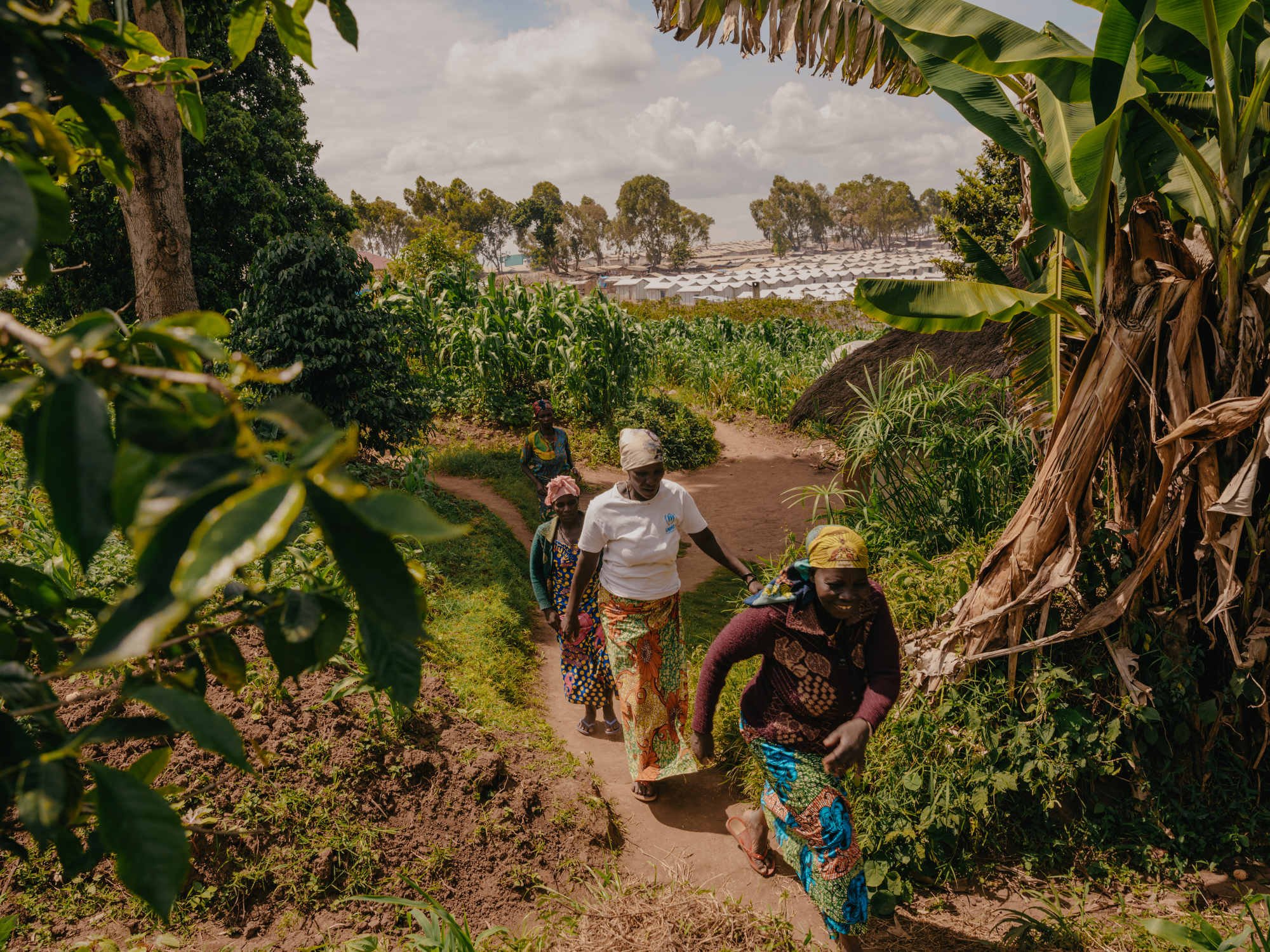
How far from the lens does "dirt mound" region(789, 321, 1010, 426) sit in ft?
27.4

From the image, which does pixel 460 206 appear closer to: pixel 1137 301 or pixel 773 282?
pixel 773 282

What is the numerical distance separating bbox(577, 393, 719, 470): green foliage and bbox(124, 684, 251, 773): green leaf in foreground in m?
9.44

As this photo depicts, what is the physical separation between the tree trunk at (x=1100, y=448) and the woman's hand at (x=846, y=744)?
116 centimetres

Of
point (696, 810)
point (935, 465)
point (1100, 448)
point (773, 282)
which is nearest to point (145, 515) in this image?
point (1100, 448)

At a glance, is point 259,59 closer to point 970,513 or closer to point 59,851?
point 970,513

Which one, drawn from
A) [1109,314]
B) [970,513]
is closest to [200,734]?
[1109,314]

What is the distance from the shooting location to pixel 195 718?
2.27ft

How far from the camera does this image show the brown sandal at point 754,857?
3.43 meters

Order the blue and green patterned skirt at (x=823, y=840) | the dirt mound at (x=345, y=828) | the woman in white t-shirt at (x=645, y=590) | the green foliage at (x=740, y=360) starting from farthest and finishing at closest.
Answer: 1. the green foliage at (x=740, y=360)
2. the woman in white t-shirt at (x=645, y=590)
3. the dirt mound at (x=345, y=828)
4. the blue and green patterned skirt at (x=823, y=840)

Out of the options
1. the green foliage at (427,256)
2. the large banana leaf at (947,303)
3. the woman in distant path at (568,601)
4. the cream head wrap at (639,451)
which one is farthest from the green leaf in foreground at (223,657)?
the green foliage at (427,256)

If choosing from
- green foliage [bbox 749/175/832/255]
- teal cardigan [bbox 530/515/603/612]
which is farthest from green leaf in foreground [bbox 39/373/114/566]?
green foliage [bbox 749/175/832/255]

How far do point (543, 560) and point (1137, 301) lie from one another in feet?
10.4

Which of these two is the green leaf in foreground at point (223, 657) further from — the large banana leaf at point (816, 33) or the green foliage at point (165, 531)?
the large banana leaf at point (816, 33)

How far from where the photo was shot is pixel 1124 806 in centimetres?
360
